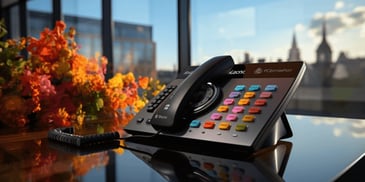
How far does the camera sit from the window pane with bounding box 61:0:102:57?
136 inches

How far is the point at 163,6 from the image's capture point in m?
2.68

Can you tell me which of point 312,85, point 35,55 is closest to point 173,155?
point 35,55

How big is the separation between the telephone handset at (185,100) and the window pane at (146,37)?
5.87 feet

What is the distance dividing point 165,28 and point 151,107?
2.14m

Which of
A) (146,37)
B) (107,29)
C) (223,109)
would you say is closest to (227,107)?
(223,109)

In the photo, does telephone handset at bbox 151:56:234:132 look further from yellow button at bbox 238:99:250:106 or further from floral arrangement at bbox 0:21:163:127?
floral arrangement at bbox 0:21:163:127

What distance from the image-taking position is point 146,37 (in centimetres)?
290

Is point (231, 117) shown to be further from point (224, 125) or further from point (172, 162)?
point (172, 162)

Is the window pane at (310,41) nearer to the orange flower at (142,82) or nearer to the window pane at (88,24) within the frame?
the orange flower at (142,82)

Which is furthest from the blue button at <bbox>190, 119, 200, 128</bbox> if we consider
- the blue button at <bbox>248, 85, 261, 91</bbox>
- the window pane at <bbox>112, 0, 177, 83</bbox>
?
the window pane at <bbox>112, 0, 177, 83</bbox>

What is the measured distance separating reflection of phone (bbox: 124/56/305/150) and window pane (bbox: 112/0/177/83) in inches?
70.7

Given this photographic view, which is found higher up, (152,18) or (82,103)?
(152,18)

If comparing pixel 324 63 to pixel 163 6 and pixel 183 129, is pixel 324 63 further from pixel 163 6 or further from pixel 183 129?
pixel 183 129

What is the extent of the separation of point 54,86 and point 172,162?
52 cm
